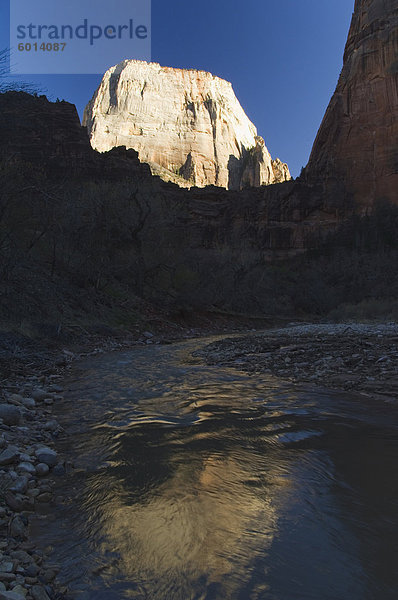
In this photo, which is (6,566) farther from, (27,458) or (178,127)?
(178,127)

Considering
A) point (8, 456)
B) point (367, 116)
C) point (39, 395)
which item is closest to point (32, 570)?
point (8, 456)

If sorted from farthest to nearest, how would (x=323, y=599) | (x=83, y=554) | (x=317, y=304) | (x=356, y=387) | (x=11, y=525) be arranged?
(x=317, y=304), (x=356, y=387), (x=11, y=525), (x=83, y=554), (x=323, y=599)

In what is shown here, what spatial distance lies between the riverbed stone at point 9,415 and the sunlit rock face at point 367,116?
61267mm

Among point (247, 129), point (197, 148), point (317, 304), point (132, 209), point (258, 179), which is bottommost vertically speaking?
point (317, 304)

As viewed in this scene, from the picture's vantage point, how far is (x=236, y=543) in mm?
1835

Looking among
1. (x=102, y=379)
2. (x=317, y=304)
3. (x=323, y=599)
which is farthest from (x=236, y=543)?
(x=317, y=304)

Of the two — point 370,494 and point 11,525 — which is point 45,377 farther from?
point 370,494

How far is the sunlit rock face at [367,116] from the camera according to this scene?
5312cm

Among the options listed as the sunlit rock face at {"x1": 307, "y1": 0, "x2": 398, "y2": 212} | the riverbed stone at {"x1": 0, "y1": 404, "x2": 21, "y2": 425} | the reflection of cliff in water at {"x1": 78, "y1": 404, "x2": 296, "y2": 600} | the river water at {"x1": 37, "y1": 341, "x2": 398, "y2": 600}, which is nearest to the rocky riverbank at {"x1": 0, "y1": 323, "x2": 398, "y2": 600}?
the riverbed stone at {"x1": 0, "y1": 404, "x2": 21, "y2": 425}

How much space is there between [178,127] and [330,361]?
386 ft

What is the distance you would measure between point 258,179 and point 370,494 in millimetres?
110377

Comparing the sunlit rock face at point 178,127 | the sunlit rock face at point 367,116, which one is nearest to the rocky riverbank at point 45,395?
the sunlit rock face at point 367,116

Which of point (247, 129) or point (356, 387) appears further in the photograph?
point (247, 129)

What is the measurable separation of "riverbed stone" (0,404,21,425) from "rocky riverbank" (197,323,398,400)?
4.29m
